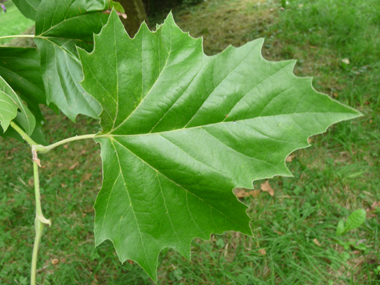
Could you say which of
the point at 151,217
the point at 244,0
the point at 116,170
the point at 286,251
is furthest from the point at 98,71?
the point at 244,0

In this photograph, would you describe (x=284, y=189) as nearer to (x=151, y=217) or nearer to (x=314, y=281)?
(x=314, y=281)

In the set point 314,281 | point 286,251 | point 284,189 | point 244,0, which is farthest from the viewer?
point 244,0

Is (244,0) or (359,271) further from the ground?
(244,0)

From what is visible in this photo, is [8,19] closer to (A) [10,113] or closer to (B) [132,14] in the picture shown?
(A) [10,113]

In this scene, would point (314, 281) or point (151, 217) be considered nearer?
point (151, 217)

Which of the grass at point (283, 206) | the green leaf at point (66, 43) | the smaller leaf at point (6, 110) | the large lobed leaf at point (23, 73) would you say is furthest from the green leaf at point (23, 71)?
the grass at point (283, 206)

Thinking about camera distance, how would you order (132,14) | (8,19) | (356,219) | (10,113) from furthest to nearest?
(132,14) → (356,219) → (8,19) → (10,113)

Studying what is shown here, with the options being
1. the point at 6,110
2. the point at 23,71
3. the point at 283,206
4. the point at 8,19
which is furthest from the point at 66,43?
the point at 283,206
